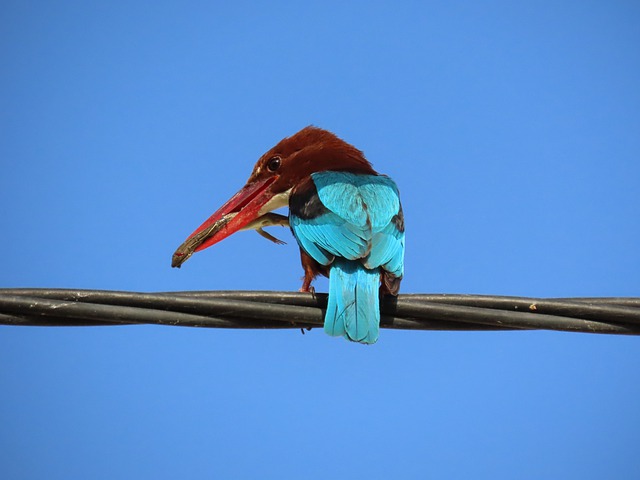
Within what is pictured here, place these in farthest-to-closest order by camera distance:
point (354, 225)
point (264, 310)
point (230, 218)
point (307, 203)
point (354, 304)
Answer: point (230, 218), point (307, 203), point (354, 225), point (354, 304), point (264, 310)

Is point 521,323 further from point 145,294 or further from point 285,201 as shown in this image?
point 285,201

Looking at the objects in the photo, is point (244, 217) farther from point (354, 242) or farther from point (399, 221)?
point (354, 242)

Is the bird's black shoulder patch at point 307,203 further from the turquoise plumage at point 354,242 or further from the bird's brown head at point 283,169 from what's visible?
the bird's brown head at point 283,169

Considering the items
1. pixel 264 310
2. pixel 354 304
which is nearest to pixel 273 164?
pixel 354 304

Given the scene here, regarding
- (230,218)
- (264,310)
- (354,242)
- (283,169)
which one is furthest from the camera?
(283,169)

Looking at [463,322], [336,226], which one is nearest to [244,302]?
[463,322]

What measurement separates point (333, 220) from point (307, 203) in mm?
411

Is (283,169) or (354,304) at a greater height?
(283,169)

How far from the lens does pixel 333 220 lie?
4.32 m

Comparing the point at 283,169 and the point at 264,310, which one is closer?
the point at 264,310

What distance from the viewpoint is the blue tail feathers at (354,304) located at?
3545 mm

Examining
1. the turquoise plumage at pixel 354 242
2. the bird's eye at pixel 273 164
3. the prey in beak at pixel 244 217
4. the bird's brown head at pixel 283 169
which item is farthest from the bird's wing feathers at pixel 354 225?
the bird's eye at pixel 273 164

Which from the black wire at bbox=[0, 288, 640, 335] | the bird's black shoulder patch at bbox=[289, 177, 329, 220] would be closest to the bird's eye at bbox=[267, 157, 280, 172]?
the bird's black shoulder patch at bbox=[289, 177, 329, 220]

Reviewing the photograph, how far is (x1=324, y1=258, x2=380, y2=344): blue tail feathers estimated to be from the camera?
3545 mm
